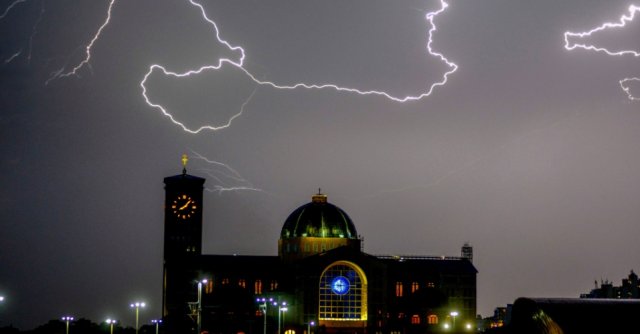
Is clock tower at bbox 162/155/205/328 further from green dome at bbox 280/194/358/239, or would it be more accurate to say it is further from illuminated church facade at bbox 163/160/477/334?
green dome at bbox 280/194/358/239

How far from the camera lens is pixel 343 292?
438 ft

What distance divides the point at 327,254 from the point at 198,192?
1541 cm

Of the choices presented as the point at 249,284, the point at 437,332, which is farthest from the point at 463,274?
the point at 249,284

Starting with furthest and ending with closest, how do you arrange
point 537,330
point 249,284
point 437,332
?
point 249,284 → point 437,332 → point 537,330

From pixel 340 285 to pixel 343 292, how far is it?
81cm

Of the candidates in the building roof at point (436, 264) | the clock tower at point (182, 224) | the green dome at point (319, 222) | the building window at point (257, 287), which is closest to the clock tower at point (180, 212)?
the clock tower at point (182, 224)

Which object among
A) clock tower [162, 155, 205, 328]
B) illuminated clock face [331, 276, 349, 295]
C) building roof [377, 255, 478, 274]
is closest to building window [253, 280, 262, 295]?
clock tower [162, 155, 205, 328]

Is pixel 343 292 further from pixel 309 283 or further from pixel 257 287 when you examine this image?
pixel 257 287

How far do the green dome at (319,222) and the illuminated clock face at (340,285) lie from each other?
9088 millimetres

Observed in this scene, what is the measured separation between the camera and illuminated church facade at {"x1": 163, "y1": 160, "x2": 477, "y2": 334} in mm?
131500

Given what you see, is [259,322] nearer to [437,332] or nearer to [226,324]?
[226,324]

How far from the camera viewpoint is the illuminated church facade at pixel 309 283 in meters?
132

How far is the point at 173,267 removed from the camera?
135m

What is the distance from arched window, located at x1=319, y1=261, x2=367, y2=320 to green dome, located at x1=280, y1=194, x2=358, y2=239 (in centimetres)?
860
